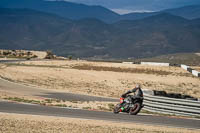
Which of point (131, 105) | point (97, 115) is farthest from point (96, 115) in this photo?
point (131, 105)

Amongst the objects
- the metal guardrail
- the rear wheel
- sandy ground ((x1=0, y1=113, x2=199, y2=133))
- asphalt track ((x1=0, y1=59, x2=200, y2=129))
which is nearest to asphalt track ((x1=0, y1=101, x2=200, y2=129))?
asphalt track ((x1=0, y1=59, x2=200, y2=129))

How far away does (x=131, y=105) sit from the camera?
21.0m

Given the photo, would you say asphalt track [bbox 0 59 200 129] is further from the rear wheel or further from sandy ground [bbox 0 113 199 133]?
sandy ground [bbox 0 113 199 133]

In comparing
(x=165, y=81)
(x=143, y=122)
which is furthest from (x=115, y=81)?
(x=143, y=122)

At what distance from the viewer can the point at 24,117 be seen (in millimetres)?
18188

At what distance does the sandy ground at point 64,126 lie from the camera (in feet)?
50.5

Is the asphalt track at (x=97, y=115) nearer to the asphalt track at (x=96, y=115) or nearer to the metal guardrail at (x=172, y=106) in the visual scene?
the asphalt track at (x=96, y=115)

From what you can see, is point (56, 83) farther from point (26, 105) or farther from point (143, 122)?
point (143, 122)

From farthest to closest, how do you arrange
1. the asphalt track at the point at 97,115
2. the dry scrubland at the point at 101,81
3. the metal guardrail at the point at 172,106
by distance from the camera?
the dry scrubland at the point at 101,81, the metal guardrail at the point at 172,106, the asphalt track at the point at 97,115

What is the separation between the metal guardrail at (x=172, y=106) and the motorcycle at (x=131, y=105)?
2836 millimetres

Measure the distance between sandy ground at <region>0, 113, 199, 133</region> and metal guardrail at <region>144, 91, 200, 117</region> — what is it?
16.0 ft

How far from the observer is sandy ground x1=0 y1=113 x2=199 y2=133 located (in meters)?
15.4

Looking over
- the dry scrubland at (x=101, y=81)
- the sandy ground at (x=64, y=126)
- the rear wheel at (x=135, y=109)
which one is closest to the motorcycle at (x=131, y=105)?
the rear wheel at (x=135, y=109)

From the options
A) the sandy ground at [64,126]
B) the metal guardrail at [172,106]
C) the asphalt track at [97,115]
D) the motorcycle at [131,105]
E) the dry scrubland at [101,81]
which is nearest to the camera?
the sandy ground at [64,126]
